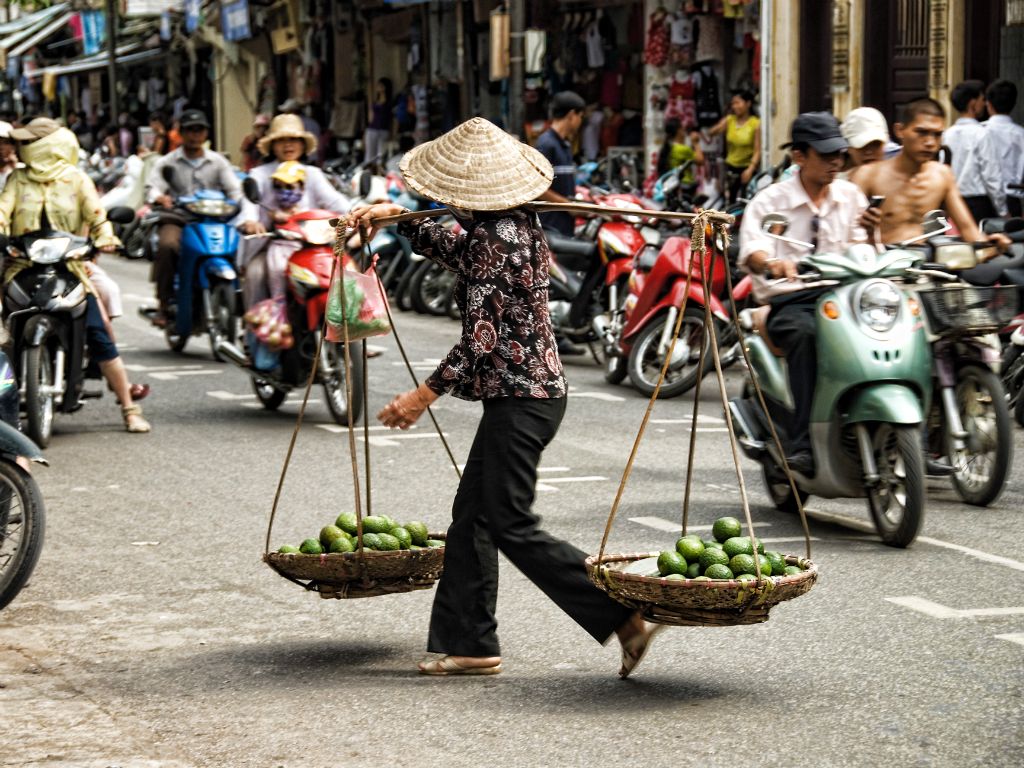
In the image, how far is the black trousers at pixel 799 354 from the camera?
25.2 feet

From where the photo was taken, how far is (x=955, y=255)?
8453 mm

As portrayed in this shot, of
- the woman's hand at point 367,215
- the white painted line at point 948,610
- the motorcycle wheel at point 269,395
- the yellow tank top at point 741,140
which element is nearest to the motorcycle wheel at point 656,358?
the motorcycle wheel at point 269,395

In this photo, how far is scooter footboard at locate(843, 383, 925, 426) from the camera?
7.30m

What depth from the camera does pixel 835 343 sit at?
7.57 metres

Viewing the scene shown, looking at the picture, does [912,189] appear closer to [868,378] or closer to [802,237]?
[802,237]

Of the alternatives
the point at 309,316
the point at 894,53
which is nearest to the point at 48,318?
the point at 309,316

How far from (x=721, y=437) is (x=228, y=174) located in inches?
205

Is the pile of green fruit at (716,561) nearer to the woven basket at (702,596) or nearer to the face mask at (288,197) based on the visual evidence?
the woven basket at (702,596)

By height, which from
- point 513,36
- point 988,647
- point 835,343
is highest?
point 513,36

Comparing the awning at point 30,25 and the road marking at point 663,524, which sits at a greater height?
the awning at point 30,25

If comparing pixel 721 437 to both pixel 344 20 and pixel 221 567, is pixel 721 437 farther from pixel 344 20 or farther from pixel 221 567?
pixel 344 20

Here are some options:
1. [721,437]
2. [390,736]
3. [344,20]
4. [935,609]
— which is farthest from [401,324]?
[344,20]

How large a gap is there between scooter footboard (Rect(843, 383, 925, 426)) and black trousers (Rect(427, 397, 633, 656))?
7.09 ft

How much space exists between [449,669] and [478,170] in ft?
4.86
